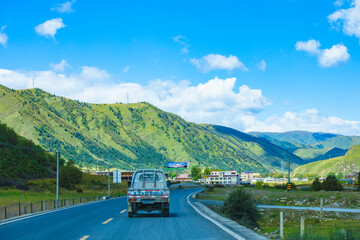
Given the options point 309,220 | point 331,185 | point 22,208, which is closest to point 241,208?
point 309,220

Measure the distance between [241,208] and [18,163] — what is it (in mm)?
73992

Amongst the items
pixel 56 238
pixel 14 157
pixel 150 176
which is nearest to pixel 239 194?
pixel 150 176

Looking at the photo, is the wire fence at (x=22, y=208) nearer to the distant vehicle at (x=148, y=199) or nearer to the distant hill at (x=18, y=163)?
the distant vehicle at (x=148, y=199)

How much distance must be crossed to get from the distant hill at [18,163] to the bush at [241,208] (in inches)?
2339

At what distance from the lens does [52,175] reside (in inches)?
4176

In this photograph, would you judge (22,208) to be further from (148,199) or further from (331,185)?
(331,185)

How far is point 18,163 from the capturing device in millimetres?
92438

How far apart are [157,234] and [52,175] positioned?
9971cm

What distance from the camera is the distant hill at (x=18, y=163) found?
8356 cm

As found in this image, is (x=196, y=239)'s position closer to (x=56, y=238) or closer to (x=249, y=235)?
Result: (x=249, y=235)

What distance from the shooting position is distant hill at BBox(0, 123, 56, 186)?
8356 cm

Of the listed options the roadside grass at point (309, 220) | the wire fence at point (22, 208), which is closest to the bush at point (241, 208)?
the roadside grass at point (309, 220)

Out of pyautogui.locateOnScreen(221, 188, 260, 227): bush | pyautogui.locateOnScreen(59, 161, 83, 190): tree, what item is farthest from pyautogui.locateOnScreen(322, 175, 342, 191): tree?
pyautogui.locateOnScreen(221, 188, 260, 227): bush

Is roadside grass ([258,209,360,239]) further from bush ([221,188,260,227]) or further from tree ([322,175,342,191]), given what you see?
tree ([322,175,342,191])
